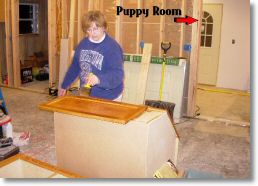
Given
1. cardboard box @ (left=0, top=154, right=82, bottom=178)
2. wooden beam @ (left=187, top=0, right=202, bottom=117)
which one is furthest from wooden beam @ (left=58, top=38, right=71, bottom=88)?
cardboard box @ (left=0, top=154, right=82, bottom=178)

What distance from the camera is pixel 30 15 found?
8.52m

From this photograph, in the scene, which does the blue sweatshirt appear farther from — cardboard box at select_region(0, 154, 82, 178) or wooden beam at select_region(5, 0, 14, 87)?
wooden beam at select_region(5, 0, 14, 87)

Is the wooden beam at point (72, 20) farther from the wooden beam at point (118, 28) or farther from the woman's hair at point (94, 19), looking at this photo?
the woman's hair at point (94, 19)

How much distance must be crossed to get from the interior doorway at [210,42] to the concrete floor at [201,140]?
65.9 inches

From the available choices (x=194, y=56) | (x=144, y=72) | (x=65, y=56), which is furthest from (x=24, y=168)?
(x=65, y=56)

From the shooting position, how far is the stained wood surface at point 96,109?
184cm

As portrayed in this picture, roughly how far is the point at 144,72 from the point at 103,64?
242 cm

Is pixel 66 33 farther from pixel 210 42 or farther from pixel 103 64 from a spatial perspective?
pixel 103 64

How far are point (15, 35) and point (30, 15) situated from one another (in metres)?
2.27

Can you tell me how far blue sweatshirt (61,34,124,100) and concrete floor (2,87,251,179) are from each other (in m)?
1.18

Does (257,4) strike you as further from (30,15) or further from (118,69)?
(30,15)

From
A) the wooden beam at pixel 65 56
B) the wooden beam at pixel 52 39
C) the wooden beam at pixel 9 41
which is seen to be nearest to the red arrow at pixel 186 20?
the wooden beam at pixel 65 56

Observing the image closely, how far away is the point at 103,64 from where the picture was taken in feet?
8.02

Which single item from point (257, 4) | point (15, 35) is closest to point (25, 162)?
point (257, 4)
